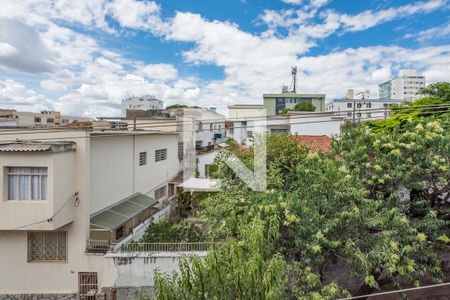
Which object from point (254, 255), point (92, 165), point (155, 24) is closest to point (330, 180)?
point (254, 255)

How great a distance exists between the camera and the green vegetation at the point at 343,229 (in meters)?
5.56

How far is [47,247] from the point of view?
1116 cm

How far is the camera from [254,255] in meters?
5.77

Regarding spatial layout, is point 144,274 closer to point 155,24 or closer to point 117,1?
point 117,1

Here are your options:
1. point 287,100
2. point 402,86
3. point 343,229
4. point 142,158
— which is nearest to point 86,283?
point 142,158

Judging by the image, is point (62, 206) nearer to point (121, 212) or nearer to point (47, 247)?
point (47, 247)

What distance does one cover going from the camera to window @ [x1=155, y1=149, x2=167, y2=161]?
19.4 meters

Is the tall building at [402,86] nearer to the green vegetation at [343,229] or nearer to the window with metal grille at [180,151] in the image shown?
the window with metal grille at [180,151]

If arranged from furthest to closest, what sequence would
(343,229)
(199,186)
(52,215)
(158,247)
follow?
(199,186) → (158,247) → (52,215) → (343,229)

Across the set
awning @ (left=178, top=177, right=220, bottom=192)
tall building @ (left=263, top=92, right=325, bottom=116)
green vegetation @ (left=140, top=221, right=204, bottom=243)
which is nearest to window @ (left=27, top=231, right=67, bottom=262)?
green vegetation @ (left=140, top=221, right=204, bottom=243)

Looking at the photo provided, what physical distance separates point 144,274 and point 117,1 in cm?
1058

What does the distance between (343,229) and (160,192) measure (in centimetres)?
1439

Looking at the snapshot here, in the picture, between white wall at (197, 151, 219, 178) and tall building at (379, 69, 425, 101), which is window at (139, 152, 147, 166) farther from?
tall building at (379, 69, 425, 101)

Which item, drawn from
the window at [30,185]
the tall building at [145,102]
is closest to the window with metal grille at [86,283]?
the window at [30,185]
